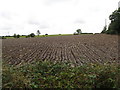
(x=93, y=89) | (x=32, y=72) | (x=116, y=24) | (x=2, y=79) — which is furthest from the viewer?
(x=116, y=24)

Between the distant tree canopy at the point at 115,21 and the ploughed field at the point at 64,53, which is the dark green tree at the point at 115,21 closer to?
the distant tree canopy at the point at 115,21

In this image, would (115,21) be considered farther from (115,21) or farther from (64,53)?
(64,53)

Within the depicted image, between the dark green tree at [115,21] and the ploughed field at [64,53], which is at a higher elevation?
the dark green tree at [115,21]

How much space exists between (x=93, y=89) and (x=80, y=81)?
16.6 inches

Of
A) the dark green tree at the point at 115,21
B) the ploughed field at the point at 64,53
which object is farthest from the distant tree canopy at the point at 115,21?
the ploughed field at the point at 64,53

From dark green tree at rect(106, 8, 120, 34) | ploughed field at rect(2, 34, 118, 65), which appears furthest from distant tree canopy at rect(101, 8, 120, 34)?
ploughed field at rect(2, 34, 118, 65)

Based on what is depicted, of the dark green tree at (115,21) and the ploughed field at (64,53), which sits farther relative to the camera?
the dark green tree at (115,21)

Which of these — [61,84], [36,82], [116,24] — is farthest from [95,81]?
[116,24]

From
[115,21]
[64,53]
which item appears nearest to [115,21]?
[115,21]

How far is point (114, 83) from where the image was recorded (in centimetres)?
289

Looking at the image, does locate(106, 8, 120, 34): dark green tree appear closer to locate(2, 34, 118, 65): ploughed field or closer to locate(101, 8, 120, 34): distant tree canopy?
locate(101, 8, 120, 34): distant tree canopy

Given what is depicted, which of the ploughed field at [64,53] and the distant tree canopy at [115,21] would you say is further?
the distant tree canopy at [115,21]

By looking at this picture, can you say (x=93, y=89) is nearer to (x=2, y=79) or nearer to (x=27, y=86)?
(x=27, y=86)

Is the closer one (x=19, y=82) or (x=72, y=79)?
(x=19, y=82)
